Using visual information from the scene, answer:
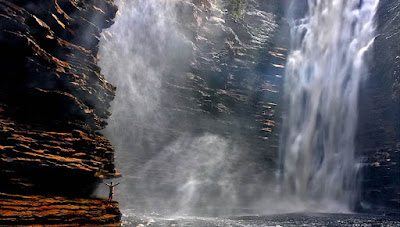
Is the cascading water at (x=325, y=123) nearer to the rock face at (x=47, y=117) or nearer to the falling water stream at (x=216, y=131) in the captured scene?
the falling water stream at (x=216, y=131)

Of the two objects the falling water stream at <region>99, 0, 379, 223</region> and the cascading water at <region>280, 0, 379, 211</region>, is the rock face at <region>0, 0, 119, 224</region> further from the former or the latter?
the cascading water at <region>280, 0, 379, 211</region>

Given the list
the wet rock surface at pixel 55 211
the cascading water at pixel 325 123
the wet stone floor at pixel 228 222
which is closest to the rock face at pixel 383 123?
the cascading water at pixel 325 123

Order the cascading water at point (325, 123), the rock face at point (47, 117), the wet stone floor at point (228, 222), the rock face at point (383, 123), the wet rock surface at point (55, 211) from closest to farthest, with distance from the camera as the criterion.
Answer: the wet rock surface at point (55, 211), the rock face at point (47, 117), the wet stone floor at point (228, 222), the rock face at point (383, 123), the cascading water at point (325, 123)

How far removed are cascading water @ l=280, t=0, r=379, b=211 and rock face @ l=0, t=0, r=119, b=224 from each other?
33490mm

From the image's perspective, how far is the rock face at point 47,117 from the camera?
39.8 feet

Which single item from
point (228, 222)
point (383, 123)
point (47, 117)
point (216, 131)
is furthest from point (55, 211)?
point (383, 123)

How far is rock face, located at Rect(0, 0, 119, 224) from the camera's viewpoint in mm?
12133

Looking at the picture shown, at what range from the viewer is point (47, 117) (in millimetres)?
14188

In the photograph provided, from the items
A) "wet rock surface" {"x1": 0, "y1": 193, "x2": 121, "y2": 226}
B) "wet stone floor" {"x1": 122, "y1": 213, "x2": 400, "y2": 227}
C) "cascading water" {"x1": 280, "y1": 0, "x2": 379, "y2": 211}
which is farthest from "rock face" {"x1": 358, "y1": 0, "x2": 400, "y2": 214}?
"wet rock surface" {"x1": 0, "y1": 193, "x2": 121, "y2": 226}

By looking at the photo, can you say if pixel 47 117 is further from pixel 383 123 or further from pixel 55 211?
pixel 383 123

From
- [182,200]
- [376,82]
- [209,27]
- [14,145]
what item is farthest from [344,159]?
[14,145]

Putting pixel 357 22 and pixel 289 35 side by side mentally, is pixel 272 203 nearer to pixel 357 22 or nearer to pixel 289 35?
pixel 289 35

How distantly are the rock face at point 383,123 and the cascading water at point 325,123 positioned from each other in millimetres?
1497

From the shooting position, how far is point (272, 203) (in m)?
40.9
